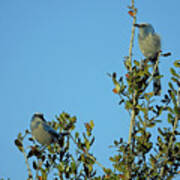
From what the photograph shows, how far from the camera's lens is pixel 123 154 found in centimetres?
343

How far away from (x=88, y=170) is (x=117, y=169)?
0.40m

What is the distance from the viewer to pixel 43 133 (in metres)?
3.56

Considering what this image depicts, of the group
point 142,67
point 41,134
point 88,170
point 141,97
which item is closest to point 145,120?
point 141,97

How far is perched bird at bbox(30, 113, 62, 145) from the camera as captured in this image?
3568 mm

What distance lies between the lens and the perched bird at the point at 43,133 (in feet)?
11.7

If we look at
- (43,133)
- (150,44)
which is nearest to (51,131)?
(43,133)

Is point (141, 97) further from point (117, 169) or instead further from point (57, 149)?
point (57, 149)

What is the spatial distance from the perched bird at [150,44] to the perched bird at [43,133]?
59.2 inches

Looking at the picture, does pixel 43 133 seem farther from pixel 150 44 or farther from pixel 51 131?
pixel 150 44

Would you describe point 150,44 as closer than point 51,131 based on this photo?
No

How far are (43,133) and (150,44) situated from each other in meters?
2.05

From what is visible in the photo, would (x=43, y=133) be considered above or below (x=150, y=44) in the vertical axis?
below

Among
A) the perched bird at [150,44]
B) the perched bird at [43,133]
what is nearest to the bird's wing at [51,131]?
the perched bird at [43,133]

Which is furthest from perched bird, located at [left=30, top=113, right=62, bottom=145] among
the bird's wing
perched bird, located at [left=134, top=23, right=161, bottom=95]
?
perched bird, located at [left=134, top=23, right=161, bottom=95]
